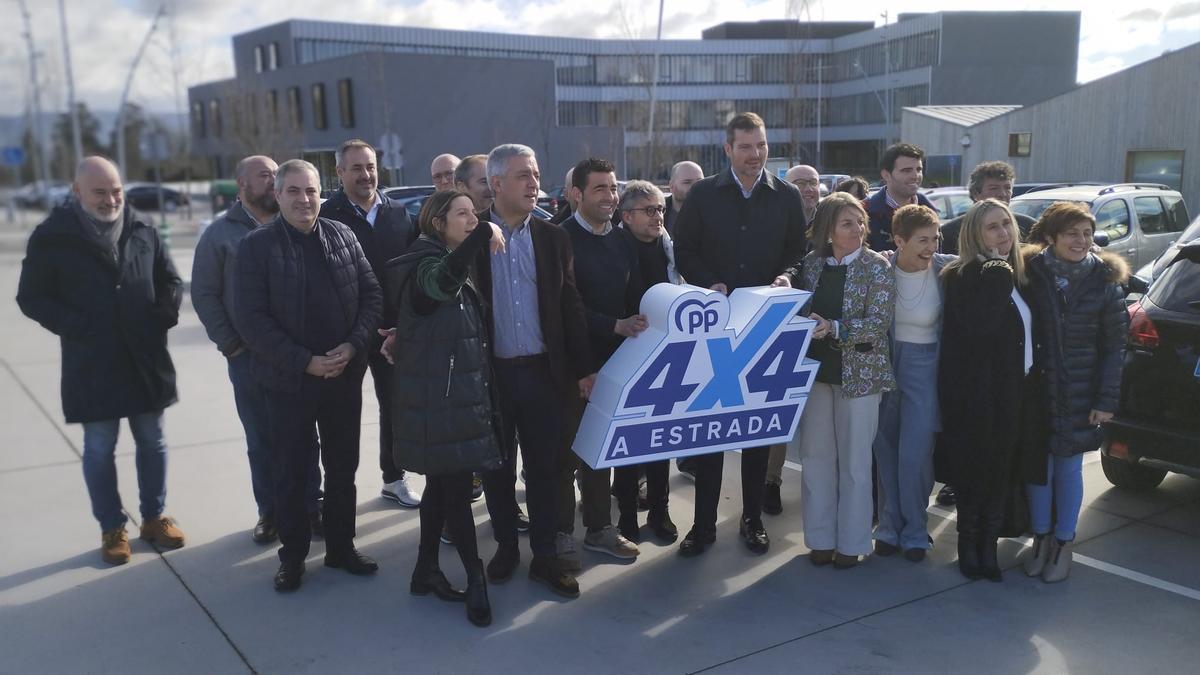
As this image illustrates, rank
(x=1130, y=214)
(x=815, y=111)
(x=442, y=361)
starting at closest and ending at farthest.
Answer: (x=442, y=361) → (x=1130, y=214) → (x=815, y=111)

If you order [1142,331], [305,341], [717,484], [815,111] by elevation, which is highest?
[815,111]

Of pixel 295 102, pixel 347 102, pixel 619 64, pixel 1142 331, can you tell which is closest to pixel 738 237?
pixel 1142 331

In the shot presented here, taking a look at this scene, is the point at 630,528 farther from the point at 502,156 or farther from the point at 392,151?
the point at 392,151

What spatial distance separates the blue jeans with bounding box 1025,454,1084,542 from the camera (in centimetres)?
417

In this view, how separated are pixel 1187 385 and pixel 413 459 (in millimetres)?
3755

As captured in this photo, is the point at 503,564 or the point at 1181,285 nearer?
the point at 503,564

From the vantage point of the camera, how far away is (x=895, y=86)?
3531 centimetres

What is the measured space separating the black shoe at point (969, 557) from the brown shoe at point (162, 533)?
4.01 metres

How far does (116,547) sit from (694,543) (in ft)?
9.76

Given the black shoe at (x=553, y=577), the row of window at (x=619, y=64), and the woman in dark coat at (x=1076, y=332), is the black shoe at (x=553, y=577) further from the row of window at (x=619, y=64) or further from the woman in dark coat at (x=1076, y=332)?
the row of window at (x=619, y=64)

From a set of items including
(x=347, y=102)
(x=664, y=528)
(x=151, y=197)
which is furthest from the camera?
(x=151, y=197)

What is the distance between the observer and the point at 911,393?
14.3ft

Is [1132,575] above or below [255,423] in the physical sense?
below

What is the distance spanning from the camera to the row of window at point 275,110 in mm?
36375
